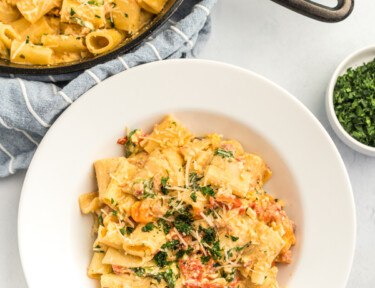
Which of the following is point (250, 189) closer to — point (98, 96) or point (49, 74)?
point (98, 96)

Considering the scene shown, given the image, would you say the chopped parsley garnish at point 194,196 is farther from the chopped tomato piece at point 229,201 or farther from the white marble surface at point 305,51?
the white marble surface at point 305,51

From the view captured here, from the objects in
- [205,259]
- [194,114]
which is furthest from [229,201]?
[194,114]

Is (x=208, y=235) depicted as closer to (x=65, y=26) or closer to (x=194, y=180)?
(x=194, y=180)

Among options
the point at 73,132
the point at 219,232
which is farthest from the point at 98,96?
the point at 219,232

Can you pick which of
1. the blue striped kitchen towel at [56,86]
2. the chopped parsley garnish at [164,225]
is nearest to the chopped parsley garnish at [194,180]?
the chopped parsley garnish at [164,225]

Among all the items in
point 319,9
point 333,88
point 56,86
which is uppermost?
point 319,9

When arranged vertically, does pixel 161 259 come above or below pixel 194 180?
below
